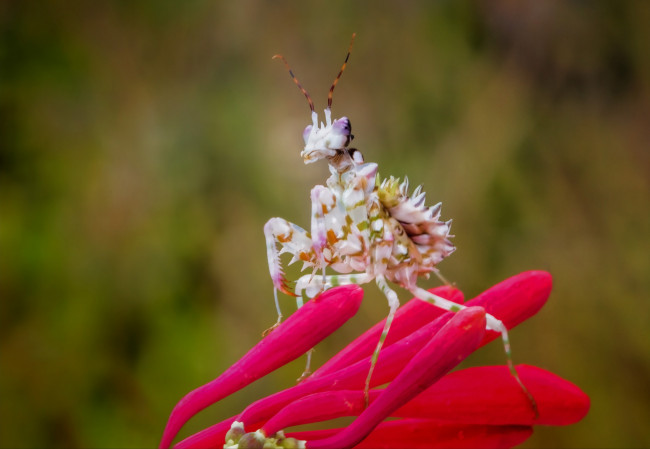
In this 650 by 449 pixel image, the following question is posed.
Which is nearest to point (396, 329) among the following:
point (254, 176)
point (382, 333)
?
point (382, 333)

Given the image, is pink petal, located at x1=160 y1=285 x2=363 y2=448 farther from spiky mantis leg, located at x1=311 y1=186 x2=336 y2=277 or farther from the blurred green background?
the blurred green background

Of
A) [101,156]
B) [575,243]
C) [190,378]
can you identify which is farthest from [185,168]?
[575,243]

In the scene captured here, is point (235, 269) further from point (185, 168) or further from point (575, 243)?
point (575, 243)

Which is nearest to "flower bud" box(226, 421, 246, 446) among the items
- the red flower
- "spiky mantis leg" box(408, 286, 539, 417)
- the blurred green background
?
the red flower

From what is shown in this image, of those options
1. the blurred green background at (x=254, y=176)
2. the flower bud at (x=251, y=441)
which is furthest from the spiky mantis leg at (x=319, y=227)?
the blurred green background at (x=254, y=176)

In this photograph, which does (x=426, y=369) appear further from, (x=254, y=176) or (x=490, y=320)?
(x=254, y=176)
